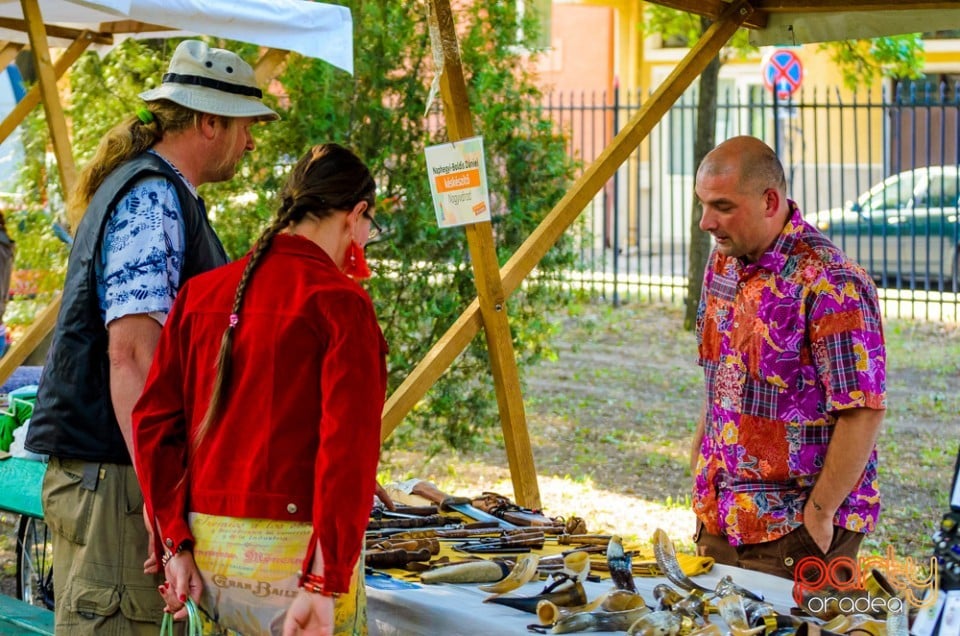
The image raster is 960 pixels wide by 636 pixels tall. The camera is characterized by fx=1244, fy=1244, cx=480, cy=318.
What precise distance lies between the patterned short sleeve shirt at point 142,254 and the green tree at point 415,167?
13.6ft

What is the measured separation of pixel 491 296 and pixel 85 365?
1.97 meters

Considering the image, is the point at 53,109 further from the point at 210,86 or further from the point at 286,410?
the point at 286,410

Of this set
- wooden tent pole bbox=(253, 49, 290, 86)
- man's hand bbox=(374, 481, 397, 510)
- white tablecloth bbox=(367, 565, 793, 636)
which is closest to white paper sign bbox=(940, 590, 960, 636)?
white tablecloth bbox=(367, 565, 793, 636)

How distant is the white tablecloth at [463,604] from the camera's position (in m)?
3.01

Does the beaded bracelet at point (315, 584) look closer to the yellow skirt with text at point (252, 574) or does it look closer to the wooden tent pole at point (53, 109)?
the yellow skirt with text at point (252, 574)

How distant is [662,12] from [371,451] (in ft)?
37.1

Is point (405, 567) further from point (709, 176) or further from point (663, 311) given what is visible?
point (663, 311)

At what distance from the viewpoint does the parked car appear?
14.0 metres

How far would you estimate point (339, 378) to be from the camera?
7.62 ft

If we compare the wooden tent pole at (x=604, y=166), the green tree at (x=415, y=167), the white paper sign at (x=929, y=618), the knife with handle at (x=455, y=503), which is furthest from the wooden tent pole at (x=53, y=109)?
the white paper sign at (x=929, y=618)

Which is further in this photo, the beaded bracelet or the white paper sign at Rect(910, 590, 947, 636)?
the beaded bracelet

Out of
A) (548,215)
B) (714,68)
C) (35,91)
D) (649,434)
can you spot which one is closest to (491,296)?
(548,215)

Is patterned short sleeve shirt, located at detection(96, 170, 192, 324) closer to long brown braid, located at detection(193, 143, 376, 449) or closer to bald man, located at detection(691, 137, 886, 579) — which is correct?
long brown braid, located at detection(193, 143, 376, 449)

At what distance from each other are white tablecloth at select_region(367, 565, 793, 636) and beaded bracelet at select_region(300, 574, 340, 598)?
0.73m
